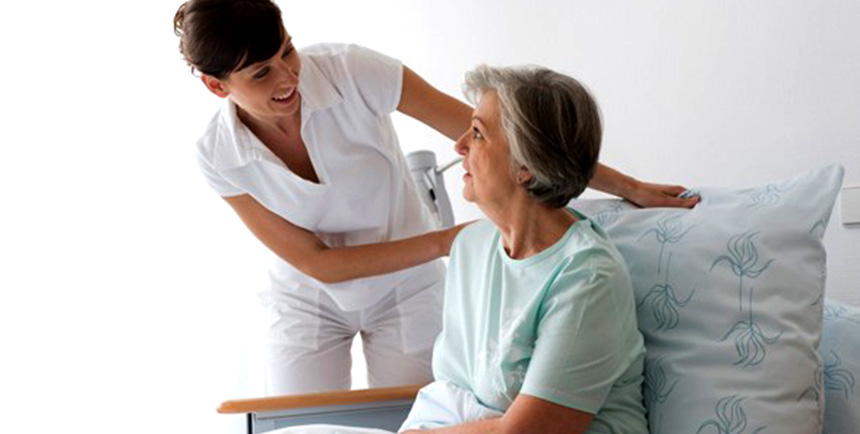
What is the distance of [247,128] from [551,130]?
680mm

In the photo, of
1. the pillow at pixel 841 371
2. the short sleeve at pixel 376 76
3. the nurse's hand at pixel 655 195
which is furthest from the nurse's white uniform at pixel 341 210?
the pillow at pixel 841 371

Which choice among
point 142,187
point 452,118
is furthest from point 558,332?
point 142,187

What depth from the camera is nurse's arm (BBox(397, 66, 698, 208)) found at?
5.74ft

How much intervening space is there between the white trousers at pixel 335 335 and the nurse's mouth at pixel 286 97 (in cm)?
45

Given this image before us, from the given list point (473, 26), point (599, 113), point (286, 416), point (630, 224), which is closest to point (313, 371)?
point (286, 416)

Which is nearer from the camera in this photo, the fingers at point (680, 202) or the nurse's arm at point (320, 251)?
the fingers at point (680, 202)

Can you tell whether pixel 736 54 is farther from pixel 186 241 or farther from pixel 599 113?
pixel 186 241

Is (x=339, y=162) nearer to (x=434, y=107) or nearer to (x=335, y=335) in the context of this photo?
(x=434, y=107)

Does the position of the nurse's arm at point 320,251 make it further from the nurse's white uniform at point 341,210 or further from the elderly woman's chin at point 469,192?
the elderly woman's chin at point 469,192

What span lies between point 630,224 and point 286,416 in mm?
730

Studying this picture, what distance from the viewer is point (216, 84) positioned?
1.79 metres

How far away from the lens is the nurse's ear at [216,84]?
1753mm

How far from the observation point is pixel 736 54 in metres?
2.15

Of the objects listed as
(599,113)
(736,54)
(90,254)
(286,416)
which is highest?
(736,54)
